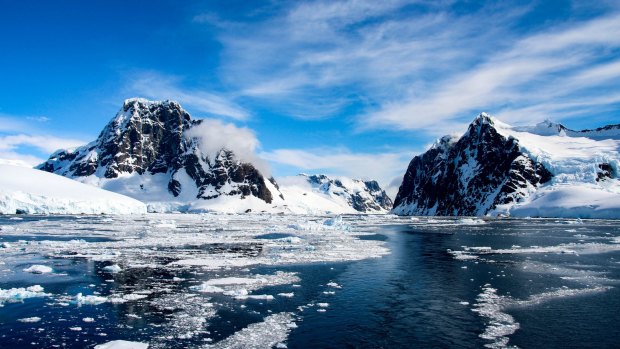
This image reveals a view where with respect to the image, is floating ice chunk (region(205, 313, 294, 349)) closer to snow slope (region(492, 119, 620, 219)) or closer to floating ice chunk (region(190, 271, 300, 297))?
floating ice chunk (region(190, 271, 300, 297))

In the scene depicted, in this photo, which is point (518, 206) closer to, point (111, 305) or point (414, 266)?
point (414, 266)

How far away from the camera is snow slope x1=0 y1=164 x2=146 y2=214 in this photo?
11362cm

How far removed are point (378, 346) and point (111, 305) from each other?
13.2 meters

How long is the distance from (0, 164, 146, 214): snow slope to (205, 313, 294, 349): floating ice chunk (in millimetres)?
119318

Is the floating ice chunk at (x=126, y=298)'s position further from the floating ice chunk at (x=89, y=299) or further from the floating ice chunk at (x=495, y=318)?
the floating ice chunk at (x=495, y=318)

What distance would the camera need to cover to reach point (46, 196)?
118062 mm

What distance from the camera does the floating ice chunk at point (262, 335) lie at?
603 inches

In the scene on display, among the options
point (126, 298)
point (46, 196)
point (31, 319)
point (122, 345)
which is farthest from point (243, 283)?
point (46, 196)

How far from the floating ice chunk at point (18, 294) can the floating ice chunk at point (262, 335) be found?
1245cm

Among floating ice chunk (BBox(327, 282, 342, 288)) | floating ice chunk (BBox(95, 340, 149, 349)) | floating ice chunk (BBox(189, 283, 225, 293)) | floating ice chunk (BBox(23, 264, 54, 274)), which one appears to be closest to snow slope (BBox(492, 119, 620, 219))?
floating ice chunk (BBox(327, 282, 342, 288))

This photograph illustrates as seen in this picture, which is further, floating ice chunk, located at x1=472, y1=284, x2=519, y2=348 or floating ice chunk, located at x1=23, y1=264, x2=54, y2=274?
floating ice chunk, located at x1=23, y1=264, x2=54, y2=274

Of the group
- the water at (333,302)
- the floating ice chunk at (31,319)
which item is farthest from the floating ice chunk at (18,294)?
the floating ice chunk at (31,319)

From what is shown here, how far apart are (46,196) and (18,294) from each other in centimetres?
11223

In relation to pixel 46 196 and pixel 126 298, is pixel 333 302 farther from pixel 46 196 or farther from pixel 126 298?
pixel 46 196
